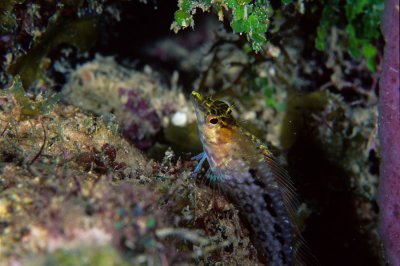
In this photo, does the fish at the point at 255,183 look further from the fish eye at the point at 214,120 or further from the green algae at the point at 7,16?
the green algae at the point at 7,16

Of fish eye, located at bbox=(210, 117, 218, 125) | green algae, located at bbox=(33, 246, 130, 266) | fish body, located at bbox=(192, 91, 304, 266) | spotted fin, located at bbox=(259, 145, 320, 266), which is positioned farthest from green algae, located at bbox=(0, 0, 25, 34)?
spotted fin, located at bbox=(259, 145, 320, 266)

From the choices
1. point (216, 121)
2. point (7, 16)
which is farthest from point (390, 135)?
point (7, 16)

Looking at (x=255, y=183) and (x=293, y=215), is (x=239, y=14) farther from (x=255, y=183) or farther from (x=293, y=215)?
→ (x=293, y=215)

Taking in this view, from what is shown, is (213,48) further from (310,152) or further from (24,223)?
(24,223)

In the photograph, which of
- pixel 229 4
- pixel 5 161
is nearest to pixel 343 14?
pixel 229 4

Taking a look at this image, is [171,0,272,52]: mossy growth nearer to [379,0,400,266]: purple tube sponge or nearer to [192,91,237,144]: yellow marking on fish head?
[192,91,237,144]: yellow marking on fish head

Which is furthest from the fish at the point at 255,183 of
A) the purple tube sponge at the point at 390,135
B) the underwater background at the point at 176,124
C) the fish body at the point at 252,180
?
the purple tube sponge at the point at 390,135
